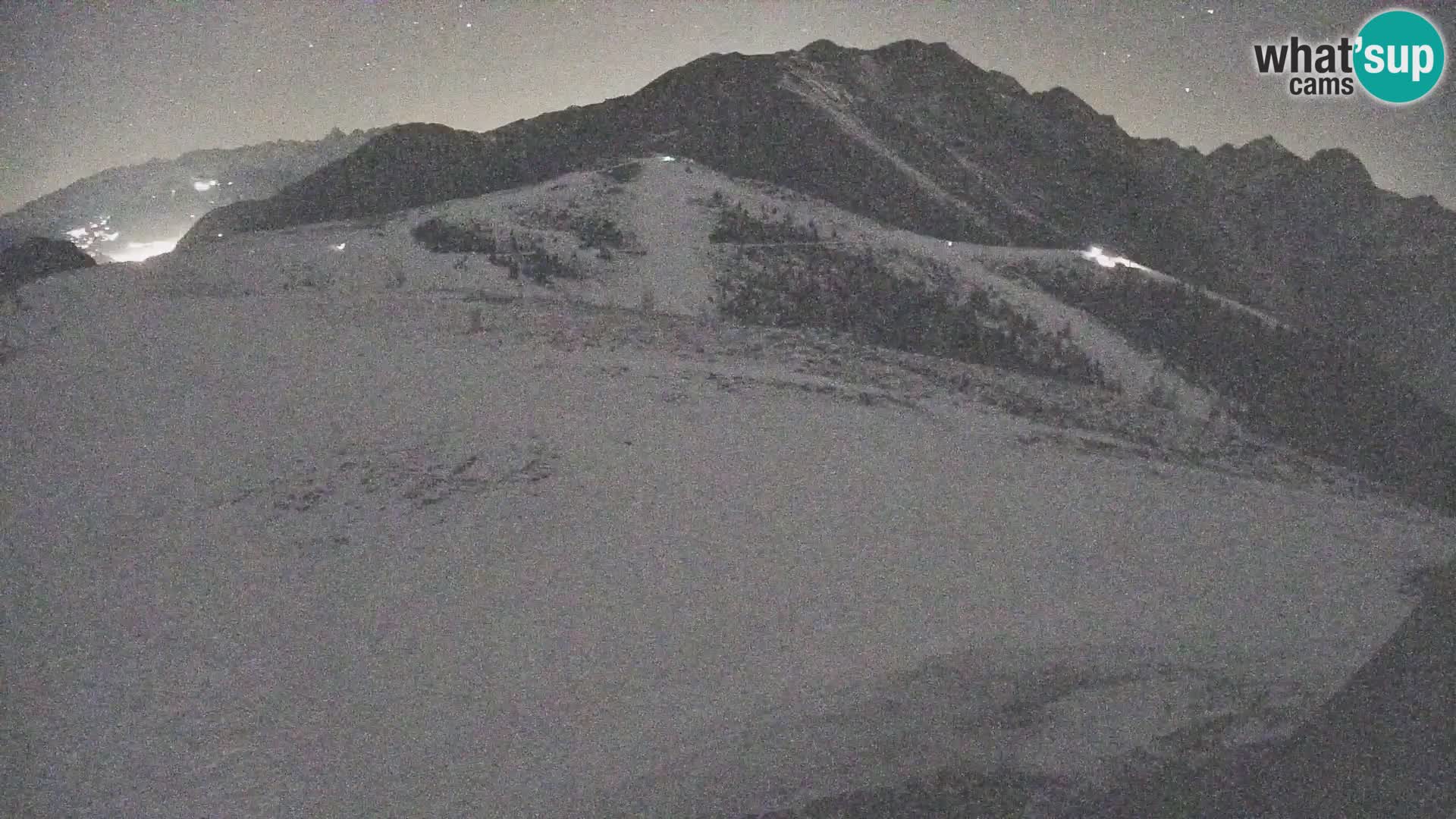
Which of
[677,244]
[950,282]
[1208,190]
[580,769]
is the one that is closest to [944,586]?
[580,769]

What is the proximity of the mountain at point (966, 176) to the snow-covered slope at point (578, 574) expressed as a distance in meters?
16.2

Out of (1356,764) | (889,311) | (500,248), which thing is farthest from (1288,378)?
(500,248)

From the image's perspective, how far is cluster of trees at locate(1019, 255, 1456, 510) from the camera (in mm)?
14141

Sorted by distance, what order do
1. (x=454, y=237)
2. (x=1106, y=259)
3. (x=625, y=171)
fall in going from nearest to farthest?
(x=454, y=237) < (x=1106, y=259) < (x=625, y=171)

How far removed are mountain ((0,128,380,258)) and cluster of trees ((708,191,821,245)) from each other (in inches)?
4063

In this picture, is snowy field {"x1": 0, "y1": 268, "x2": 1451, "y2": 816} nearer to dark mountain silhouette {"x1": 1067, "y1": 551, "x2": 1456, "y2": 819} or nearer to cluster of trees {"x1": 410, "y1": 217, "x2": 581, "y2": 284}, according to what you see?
dark mountain silhouette {"x1": 1067, "y1": 551, "x2": 1456, "y2": 819}

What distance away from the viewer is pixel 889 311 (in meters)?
16.4

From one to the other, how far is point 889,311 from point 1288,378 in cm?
880

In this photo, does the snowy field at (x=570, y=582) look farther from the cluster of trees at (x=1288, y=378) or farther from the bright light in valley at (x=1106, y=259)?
the bright light in valley at (x=1106, y=259)

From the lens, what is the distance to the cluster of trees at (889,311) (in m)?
14.9

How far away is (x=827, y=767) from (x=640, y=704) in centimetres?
158

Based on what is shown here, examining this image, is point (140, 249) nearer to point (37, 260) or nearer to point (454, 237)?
point (37, 260)

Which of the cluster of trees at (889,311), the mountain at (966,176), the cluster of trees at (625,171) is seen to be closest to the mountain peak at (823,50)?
the mountain at (966,176)

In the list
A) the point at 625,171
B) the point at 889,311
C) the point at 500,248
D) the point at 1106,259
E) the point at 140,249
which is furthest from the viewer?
the point at 140,249
